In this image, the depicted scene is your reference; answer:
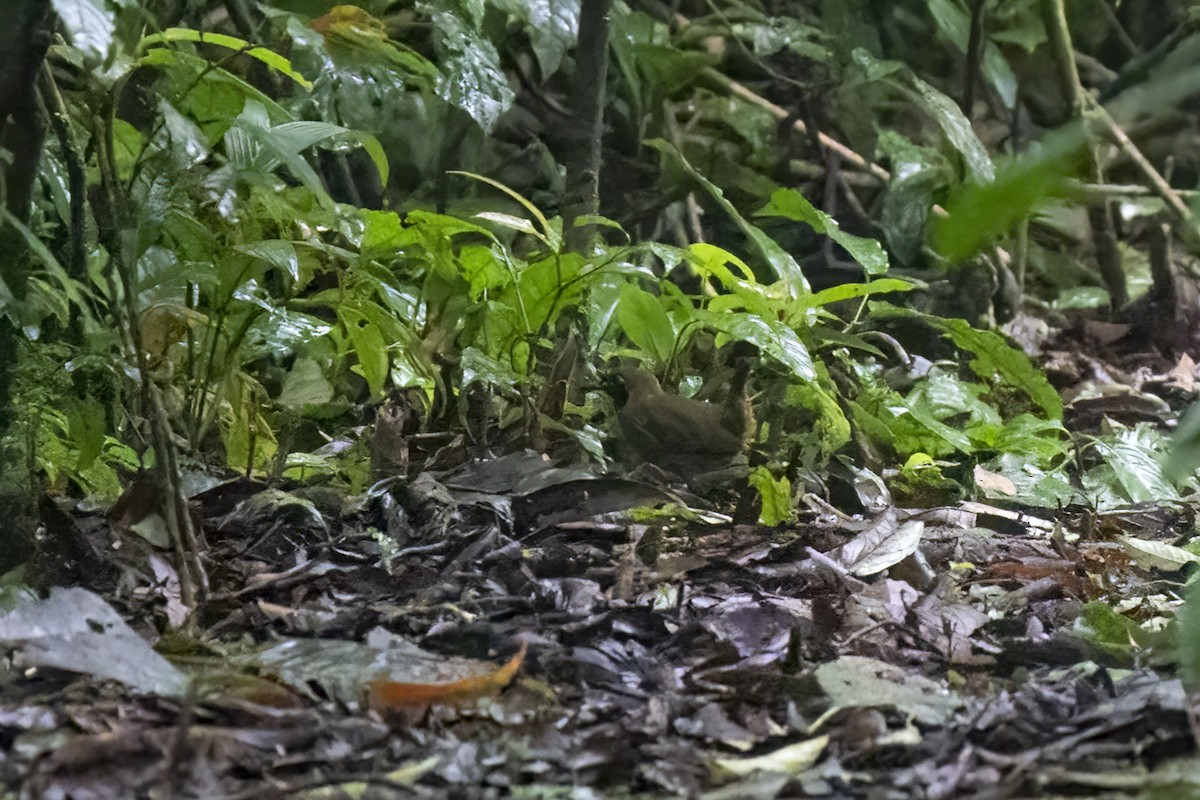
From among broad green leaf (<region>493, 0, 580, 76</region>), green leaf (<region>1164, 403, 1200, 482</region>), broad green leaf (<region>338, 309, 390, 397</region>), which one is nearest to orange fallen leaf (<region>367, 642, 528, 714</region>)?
green leaf (<region>1164, 403, 1200, 482</region>)

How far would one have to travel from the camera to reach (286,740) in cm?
89

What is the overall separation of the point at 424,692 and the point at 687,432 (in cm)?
78

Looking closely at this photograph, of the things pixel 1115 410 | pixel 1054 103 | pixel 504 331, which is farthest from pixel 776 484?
pixel 1054 103

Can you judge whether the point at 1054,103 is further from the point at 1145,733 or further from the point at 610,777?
the point at 610,777

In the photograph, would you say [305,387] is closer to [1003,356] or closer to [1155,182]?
[1003,356]

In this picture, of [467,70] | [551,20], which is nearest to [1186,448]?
[467,70]

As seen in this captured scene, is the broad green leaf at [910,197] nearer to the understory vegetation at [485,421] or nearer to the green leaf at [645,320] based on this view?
the understory vegetation at [485,421]

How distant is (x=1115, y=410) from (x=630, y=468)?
131 centimetres

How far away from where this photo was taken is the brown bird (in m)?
1.65

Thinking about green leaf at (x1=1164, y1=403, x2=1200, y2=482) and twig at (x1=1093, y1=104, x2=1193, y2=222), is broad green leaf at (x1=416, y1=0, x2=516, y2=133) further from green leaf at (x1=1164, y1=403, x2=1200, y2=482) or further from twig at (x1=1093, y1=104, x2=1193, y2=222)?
twig at (x1=1093, y1=104, x2=1193, y2=222)

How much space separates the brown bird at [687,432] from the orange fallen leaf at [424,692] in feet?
2.30

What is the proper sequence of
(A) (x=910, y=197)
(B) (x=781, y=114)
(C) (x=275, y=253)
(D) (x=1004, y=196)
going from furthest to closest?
(B) (x=781, y=114) → (A) (x=910, y=197) → (C) (x=275, y=253) → (D) (x=1004, y=196)

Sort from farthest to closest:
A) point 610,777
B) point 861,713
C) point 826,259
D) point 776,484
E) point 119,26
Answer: point 826,259 < point 776,484 < point 119,26 < point 861,713 < point 610,777

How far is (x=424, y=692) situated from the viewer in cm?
96
